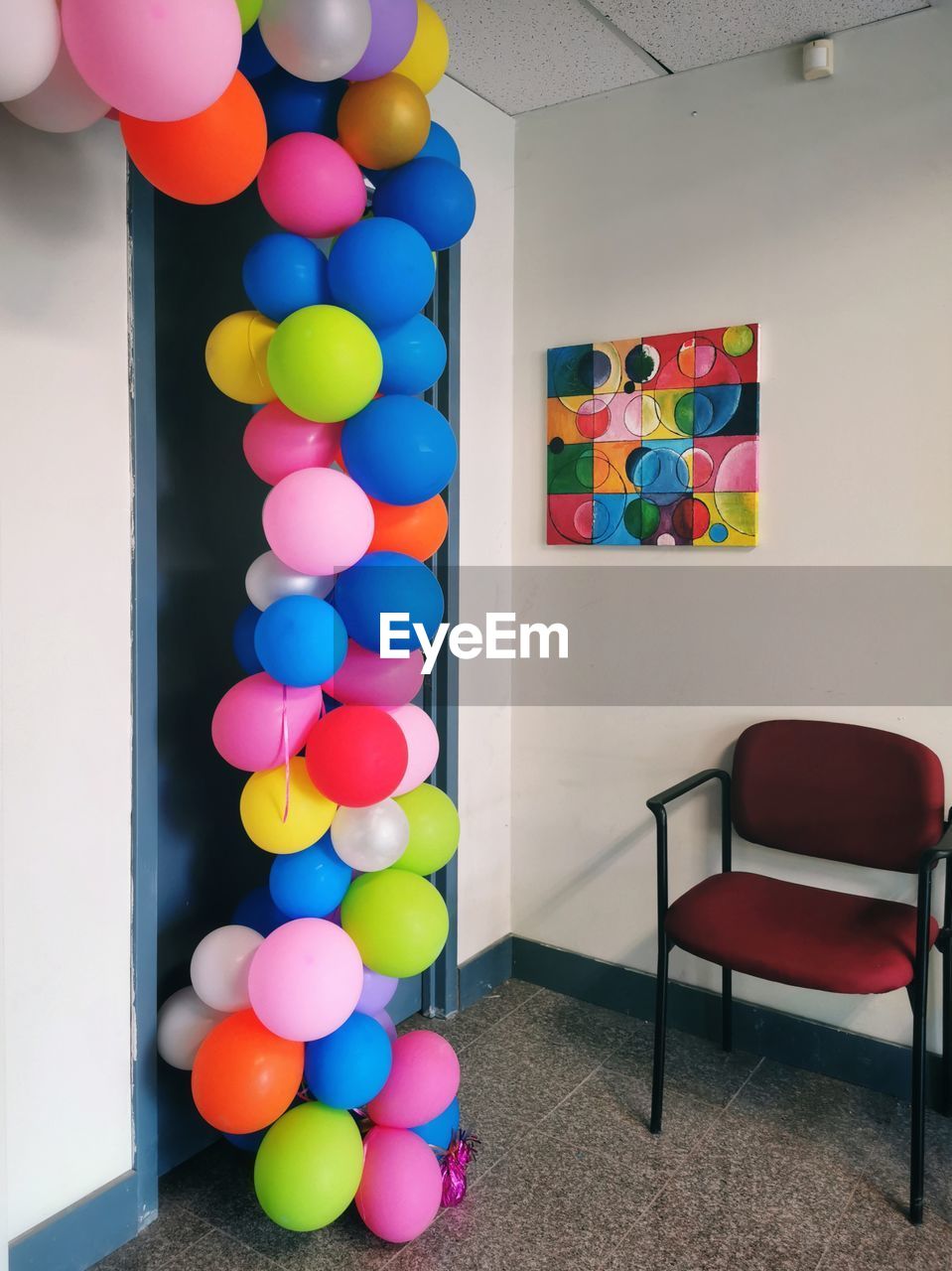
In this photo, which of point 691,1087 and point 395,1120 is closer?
point 395,1120

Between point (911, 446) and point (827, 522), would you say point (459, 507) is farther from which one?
point (911, 446)

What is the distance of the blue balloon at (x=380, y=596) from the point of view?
1810 mm

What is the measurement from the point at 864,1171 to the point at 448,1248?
3.01 ft

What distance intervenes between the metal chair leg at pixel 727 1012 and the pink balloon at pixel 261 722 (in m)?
1.43

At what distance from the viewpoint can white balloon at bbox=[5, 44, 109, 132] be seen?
1420mm

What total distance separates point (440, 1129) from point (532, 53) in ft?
8.37

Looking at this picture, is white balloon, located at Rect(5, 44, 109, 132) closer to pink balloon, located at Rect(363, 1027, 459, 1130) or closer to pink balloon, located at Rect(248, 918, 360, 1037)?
pink balloon, located at Rect(248, 918, 360, 1037)

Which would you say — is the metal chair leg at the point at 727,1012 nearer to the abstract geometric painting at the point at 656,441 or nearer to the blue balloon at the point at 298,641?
the abstract geometric painting at the point at 656,441

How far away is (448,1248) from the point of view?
6.36ft

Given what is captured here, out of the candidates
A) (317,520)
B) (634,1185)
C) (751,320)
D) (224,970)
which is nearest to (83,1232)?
(224,970)

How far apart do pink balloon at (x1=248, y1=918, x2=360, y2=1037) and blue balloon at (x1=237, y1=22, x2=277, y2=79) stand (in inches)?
58.7

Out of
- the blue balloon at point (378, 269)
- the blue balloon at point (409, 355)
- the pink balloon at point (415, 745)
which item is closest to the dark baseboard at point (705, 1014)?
the pink balloon at point (415, 745)

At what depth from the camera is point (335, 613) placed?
1.82 meters

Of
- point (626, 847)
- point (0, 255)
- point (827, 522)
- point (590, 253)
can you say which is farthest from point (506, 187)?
point (626, 847)
